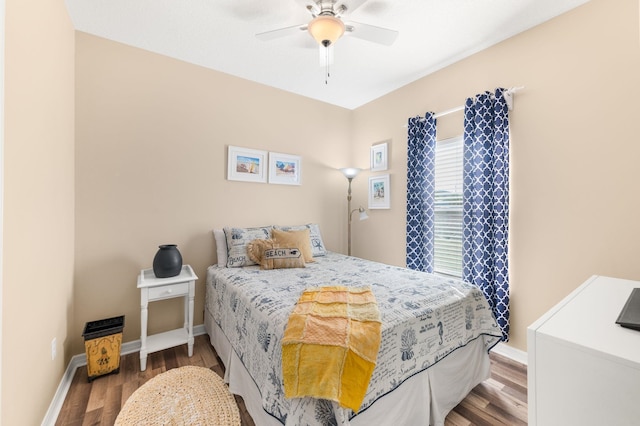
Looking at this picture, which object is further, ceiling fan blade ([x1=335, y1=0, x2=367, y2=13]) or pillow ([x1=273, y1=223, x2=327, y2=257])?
pillow ([x1=273, y1=223, x2=327, y2=257])

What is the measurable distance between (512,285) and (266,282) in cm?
209

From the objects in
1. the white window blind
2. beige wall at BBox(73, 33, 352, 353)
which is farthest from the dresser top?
beige wall at BBox(73, 33, 352, 353)

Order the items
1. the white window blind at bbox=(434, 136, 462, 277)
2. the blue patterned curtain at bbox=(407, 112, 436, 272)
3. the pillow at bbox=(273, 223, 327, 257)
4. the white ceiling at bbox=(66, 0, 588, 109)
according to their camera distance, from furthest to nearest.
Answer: the pillow at bbox=(273, 223, 327, 257)
the blue patterned curtain at bbox=(407, 112, 436, 272)
the white window blind at bbox=(434, 136, 462, 277)
the white ceiling at bbox=(66, 0, 588, 109)

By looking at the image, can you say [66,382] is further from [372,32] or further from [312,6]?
[372,32]

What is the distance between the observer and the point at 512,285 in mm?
2260

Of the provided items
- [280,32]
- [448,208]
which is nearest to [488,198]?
[448,208]

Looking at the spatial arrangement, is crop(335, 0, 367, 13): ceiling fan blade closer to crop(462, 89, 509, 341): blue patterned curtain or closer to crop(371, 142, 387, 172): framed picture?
crop(462, 89, 509, 341): blue patterned curtain

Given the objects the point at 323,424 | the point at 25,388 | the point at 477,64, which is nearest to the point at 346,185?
the point at 477,64

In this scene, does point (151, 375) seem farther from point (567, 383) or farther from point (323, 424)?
point (567, 383)

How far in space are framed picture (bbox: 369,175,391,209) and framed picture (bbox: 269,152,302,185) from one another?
1.00 m

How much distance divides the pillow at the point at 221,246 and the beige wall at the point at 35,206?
111 cm

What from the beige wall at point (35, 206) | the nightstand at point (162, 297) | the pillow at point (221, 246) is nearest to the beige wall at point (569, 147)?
the pillow at point (221, 246)

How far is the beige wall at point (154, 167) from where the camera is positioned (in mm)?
2234

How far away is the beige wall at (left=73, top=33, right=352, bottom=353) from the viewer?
223 cm
